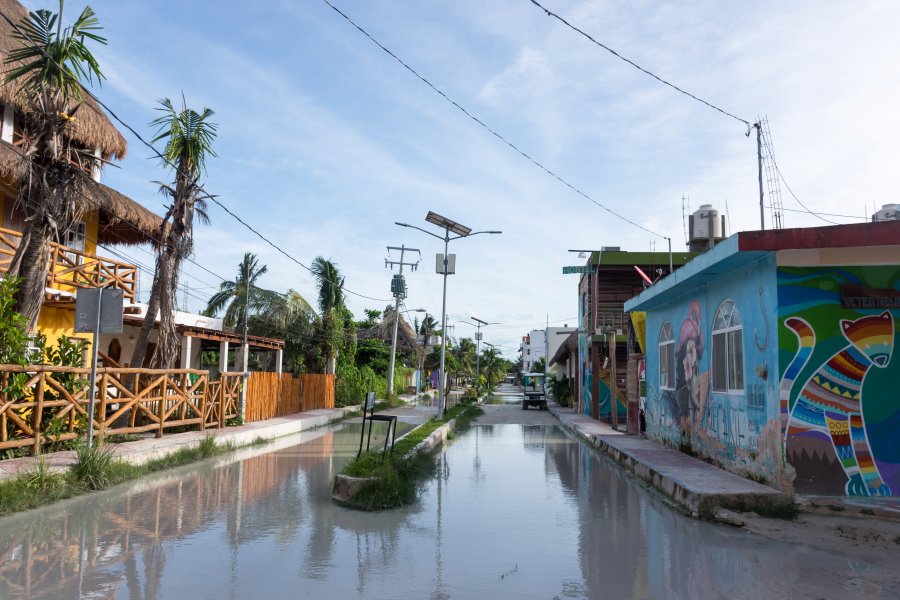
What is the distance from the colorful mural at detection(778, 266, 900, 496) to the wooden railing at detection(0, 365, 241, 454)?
12.1m

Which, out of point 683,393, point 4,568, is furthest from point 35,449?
point 683,393

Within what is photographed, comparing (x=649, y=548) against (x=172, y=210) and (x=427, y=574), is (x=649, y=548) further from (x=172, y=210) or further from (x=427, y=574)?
(x=172, y=210)

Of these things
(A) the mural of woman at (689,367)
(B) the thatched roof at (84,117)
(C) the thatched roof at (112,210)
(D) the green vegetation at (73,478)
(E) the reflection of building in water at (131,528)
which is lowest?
(E) the reflection of building in water at (131,528)

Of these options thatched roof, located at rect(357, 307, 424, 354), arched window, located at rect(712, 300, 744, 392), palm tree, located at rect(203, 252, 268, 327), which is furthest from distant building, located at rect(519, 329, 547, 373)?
arched window, located at rect(712, 300, 744, 392)

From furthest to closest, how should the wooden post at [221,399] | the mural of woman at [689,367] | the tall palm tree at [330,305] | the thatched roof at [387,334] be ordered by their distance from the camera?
the thatched roof at [387,334] < the tall palm tree at [330,305] < the wooden post at [221,399] < the mural of woman at [689,367]

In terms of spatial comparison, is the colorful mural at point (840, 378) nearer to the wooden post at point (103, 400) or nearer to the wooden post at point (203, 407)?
the wooden post at point (103, 400)

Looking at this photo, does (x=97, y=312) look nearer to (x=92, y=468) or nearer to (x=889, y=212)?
(x=92, y=468)

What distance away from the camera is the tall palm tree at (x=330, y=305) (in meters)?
35.8

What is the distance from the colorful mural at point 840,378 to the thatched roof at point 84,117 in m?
16.0

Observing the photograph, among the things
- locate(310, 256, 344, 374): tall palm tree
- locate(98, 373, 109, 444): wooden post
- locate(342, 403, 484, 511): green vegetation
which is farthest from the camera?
locate(310, 256, 344, 374): tall palm tree

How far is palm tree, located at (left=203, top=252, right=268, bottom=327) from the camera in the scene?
36000 mm

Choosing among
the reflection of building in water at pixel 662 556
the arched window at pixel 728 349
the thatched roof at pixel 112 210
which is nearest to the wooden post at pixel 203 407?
the thatched roof at pixel 112 210

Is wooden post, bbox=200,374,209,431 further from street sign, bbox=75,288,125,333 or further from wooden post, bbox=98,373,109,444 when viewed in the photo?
street sign, bbox=75,288,125,333

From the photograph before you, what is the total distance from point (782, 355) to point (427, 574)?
257 inches
